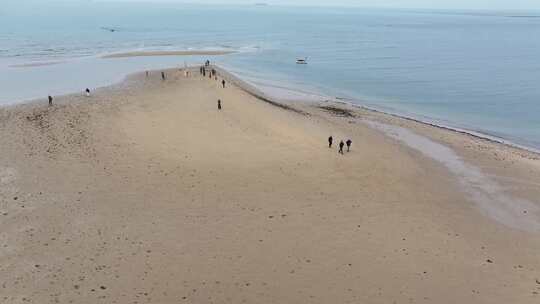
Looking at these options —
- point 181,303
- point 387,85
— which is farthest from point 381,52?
point 181,303

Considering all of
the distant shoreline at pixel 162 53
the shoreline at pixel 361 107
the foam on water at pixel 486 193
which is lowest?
the foam on water at pixel 486 193

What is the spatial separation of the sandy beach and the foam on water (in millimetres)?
117

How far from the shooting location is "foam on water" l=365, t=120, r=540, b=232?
22.8 metres

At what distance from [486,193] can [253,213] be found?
42.7 ft

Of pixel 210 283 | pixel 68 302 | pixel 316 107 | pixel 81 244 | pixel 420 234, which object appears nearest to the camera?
pixel 68 302

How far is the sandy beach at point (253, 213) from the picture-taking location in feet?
53.4

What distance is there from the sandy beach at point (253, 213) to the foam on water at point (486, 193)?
0.12m

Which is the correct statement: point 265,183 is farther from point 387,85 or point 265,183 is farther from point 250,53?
point 250,53

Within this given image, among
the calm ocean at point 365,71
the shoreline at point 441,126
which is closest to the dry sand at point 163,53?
the calm ocean at point 365,71

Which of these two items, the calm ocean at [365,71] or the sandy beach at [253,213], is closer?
the sandy beach at [253,213]

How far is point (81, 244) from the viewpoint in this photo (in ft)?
60.3

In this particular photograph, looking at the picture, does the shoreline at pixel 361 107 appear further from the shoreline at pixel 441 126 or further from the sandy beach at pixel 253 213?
the sandy beach at pixel 253 213

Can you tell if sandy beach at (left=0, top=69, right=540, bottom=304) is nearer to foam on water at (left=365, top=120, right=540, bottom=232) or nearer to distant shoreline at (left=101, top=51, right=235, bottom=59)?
foam on water at (left=365, top=120, right=540, bottom=232)

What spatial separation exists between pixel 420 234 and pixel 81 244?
13395mm
